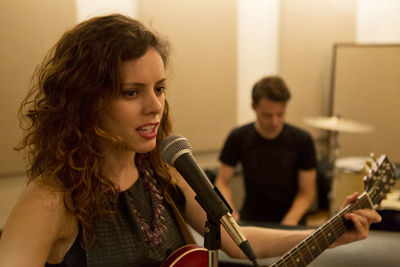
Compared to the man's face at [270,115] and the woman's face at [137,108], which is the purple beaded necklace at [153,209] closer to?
the woman's face at [137,108]

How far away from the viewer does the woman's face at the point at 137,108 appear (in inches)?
46.8

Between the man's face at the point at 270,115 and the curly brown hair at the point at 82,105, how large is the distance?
1.65 m

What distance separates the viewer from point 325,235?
1.48 metres

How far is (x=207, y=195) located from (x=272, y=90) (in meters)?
1.99

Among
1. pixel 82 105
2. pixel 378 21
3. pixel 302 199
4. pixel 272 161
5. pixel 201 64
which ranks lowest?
pixel 302 199

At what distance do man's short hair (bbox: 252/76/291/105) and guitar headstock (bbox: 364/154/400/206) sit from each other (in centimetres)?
123

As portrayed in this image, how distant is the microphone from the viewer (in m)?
0.93

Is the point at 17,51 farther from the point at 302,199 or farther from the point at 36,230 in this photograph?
the point at 302,199

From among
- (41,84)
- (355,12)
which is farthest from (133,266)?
(355,12)

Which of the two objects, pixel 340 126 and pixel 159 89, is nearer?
pixel 159 89

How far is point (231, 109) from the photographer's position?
3986 millimetres

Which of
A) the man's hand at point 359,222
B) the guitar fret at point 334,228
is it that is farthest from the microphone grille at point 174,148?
the man's hand at point 359,222

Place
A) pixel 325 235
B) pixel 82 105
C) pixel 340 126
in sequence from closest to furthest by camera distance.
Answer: pixel 82 105 < pixel 325 235 < pixel 340 126

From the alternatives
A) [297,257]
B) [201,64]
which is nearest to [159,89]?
[297,257]
